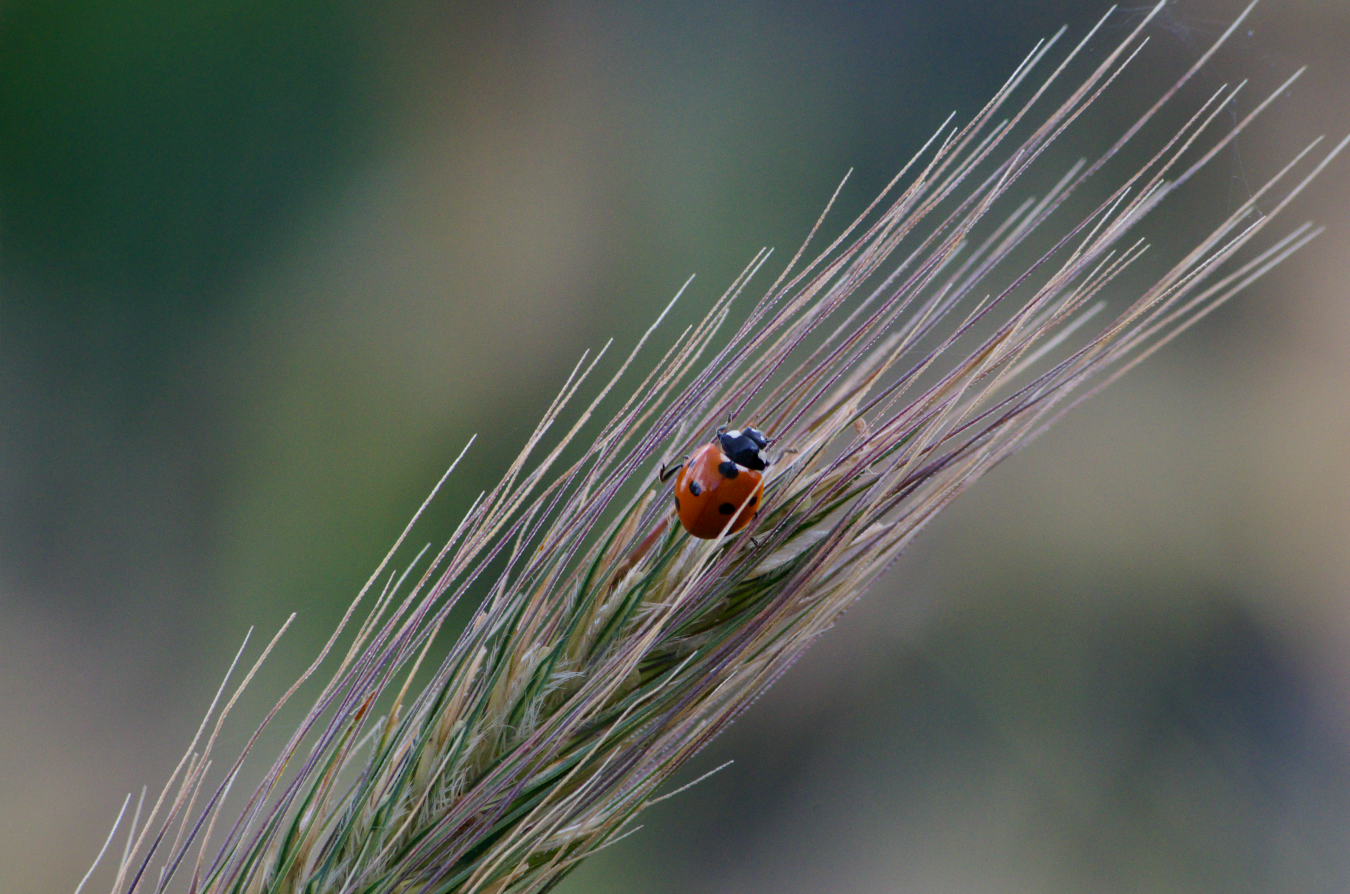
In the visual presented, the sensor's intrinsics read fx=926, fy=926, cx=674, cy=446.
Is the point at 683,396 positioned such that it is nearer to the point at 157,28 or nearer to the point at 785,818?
the point at 785,818

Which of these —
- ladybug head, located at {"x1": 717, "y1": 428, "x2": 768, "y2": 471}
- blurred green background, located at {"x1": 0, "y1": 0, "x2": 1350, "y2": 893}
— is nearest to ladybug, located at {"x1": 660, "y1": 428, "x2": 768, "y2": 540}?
ladybug head, located at {"x1": 717, "y1": 428, "x2": 768, "y2": 471}

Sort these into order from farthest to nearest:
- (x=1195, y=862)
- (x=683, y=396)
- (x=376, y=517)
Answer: (x=376, y=517), (x=1195, y=862), (x=683, y=396)

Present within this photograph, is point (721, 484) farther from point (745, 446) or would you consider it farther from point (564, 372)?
point (564, 372)

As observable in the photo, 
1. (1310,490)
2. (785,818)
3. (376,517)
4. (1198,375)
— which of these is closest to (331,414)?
(376,517)

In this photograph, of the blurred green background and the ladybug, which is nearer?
the ladybug

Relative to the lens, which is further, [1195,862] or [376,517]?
[376,517]

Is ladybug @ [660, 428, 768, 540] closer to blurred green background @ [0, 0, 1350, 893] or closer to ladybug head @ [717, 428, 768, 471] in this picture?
ladybug head @ [717, 428, 768, 471]
